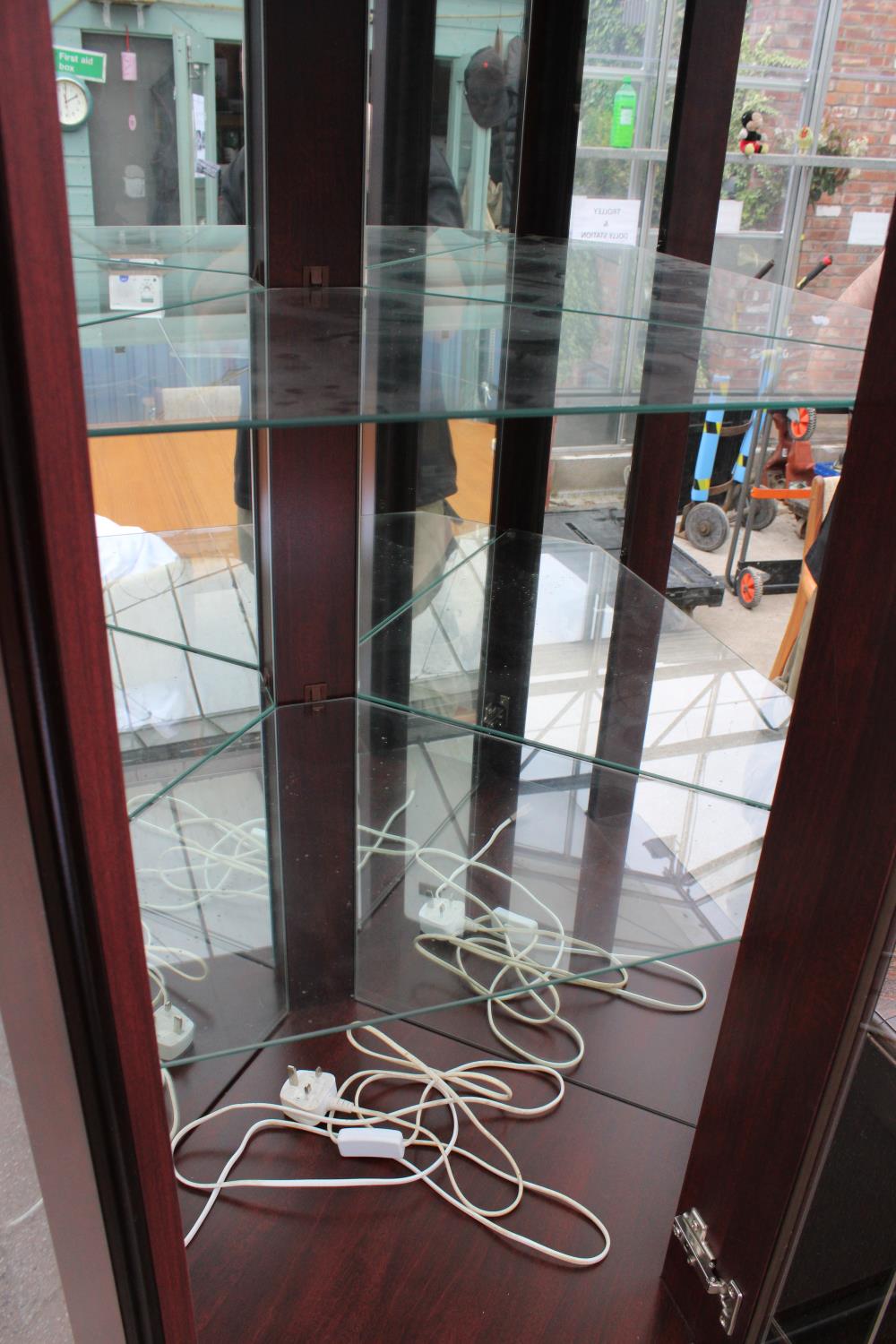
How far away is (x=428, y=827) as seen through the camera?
2.62 ft

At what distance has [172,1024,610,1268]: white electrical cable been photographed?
0.75 meters

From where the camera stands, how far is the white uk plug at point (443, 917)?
2.40ft

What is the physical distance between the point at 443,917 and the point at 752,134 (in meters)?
2.08

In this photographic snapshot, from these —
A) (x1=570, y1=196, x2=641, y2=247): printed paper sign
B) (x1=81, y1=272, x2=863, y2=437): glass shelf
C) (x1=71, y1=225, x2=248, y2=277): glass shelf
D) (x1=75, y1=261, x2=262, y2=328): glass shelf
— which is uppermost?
(x1=570, y1=196, x2=641, y2=247): printed paper sign

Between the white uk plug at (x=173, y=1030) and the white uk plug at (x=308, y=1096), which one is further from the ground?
the white uk plug at (x=173, y=1030)

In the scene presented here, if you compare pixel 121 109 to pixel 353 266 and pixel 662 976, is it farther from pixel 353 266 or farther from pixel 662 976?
pixel 662 976

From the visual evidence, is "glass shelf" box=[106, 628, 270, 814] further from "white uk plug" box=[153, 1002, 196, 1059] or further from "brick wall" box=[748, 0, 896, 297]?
"brick wall" box=[748, 0, 896, 297]

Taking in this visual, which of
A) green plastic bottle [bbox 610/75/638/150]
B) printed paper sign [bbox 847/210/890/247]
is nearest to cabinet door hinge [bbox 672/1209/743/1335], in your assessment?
green plastic bottle [bbox 610/75/638/150]

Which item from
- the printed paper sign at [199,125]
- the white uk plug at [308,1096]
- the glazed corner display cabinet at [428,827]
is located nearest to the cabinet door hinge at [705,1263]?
the glazed corner display cabinet at [428,827]

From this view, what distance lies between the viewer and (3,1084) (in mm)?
401

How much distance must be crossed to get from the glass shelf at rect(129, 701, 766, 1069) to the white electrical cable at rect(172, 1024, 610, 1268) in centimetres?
7

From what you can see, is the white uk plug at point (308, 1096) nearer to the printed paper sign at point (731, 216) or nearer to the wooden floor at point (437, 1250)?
the wooden floor at point (437, 1250)

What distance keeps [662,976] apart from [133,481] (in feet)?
2.20

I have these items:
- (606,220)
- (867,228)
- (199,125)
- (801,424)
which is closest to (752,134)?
(867,228)
